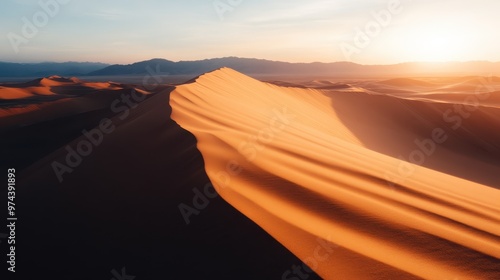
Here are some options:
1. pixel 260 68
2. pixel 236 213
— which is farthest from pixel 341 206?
pixel 260 68

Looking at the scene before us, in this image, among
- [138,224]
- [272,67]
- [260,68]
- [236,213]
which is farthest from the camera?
[272,67]

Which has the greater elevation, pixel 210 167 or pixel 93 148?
pixel 210 167

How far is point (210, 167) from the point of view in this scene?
365cm

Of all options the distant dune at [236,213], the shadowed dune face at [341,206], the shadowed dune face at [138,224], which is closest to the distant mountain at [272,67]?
the shadowed dune face at [341,206]

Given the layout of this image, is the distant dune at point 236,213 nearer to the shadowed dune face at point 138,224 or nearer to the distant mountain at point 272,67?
the shadowed dune face at point 138,224

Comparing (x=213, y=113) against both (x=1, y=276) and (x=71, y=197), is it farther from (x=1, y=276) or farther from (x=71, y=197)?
(x=1, y=276)

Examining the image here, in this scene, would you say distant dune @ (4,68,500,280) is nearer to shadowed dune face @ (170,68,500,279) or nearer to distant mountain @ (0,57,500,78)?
shadowed dune face @ (170,68,500,279)

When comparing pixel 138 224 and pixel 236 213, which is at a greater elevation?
pixel 236 213

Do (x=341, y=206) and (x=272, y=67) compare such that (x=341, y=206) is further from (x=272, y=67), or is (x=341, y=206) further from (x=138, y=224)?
(x=272, y=67)

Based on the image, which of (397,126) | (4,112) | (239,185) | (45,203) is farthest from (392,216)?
(4,112)

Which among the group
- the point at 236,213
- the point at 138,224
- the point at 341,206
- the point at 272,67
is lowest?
the point at 272,67

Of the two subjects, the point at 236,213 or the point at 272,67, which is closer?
the point at 236,213

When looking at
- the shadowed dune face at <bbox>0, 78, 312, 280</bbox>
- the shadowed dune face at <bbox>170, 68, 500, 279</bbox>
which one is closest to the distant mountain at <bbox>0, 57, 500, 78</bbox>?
the shadowed dune face at <bbox>170, 68, 500, 279</bbox>

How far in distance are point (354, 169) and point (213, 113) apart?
3468 mm
